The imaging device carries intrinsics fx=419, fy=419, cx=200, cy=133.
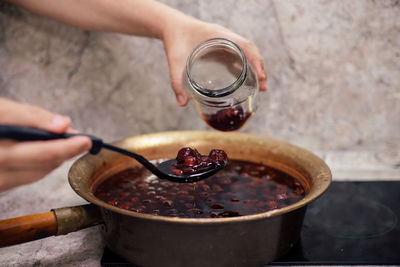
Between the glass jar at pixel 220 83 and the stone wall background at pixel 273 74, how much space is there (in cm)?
46

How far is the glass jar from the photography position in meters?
1.15

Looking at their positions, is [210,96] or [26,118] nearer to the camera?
[26,118]

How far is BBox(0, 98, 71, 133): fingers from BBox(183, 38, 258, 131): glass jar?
43 cm

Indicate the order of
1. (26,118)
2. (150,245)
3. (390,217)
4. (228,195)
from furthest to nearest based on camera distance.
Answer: (390,217) < (228,195) < (150,245) < (26,118)

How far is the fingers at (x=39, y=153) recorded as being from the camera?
0.73 metres

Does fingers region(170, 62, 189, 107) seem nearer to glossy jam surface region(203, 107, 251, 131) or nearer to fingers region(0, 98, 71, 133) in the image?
glossy jam surface region(203, 107, 251, 131)

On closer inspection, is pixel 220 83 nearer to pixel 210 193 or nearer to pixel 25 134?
pixel 210 193

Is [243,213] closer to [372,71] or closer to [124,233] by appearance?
[124,233]

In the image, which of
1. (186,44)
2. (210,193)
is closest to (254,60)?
(186,44)

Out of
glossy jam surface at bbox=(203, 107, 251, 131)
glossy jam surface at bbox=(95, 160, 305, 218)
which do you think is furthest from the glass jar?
glossy jam surface at bbox=(95, 160, 305, 218)

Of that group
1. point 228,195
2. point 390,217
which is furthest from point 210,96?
point 390,217

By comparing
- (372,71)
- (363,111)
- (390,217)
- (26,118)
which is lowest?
(390,217)

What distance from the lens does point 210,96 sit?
3.64ft

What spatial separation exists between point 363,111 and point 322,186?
2.84ft
